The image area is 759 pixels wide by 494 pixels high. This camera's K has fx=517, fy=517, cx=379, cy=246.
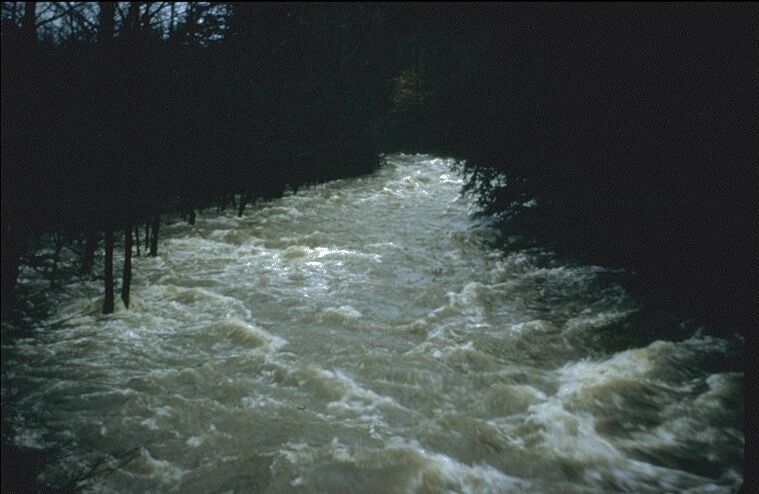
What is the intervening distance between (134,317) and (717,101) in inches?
392

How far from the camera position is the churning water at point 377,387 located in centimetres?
501

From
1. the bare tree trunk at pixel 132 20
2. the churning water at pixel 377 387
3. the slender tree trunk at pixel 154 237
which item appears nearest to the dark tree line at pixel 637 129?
the churning water at pixel 377 387

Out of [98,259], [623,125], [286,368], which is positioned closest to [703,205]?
[623,125]

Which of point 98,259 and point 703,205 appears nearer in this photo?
point 703,205

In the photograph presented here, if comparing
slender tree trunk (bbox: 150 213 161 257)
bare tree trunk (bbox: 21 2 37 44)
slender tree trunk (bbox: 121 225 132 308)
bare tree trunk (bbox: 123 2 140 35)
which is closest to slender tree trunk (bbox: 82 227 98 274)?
slender tree trunk (bbox: 150 213 161 257)

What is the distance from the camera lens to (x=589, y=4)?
9961mm

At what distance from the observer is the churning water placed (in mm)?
5012

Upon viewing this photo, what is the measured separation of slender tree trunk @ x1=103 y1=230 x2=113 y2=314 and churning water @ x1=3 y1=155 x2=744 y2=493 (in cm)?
23

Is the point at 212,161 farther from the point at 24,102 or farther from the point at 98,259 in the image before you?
the point at 24,102

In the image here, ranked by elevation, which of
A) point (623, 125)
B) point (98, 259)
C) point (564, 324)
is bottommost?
point (98, 259)

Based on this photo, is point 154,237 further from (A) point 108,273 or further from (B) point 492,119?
(B) point 492,119

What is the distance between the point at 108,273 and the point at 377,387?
Answer: 4768 millimetres

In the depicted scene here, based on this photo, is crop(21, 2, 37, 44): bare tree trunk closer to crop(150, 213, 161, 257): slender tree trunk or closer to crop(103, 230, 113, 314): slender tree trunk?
crop(103, 230, 113, 314): slender tree trunk

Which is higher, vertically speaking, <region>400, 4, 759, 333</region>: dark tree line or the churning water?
<region>400, 4, 759, 333</region>: dark tree line
